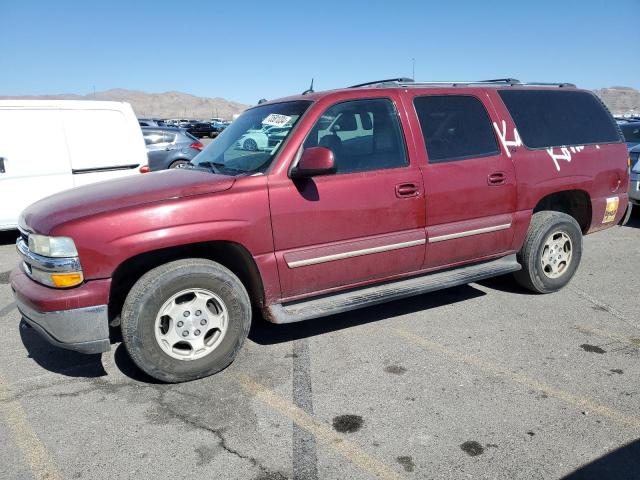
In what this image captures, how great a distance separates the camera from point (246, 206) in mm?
3432

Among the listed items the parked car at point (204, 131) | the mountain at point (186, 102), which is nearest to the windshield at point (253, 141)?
the parked car at point (204, 131)

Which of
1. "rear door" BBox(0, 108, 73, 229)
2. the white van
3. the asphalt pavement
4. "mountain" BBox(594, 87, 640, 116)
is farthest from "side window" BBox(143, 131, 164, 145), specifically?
"mountain" BBox(594, 87, 640, 116)

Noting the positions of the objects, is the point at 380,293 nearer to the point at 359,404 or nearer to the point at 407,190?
the point at 407,190

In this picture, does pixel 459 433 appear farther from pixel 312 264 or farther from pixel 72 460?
pixel 72 460

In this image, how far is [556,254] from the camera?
199 inches


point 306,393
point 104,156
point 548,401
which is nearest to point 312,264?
point 306,393

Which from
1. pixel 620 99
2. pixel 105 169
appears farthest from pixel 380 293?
pixel 620 99

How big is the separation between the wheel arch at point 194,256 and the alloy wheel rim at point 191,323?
290 millimetres

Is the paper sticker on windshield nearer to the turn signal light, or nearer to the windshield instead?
the windshield

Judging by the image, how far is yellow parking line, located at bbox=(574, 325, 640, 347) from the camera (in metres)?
4.02

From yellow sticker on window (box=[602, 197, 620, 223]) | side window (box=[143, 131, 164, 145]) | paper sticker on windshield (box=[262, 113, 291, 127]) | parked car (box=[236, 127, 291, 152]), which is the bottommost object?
Result: yellow sticker on window (box=[602, 197, 620, 223])

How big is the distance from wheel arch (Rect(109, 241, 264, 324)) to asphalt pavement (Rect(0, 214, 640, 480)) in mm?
511

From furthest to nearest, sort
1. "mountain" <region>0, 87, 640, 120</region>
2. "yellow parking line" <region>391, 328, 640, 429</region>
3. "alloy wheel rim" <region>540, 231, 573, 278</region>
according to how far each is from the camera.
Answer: "mountain" <region>0, 87, 640, 120</region>, "alloy wheel rim" <region>540, 231, 573, 278</region>, "yellow parking line" <region>391, 328, 640, 429</region>

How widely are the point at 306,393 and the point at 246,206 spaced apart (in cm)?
126
